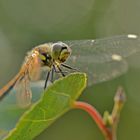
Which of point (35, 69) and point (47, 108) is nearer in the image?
point (47, 108)

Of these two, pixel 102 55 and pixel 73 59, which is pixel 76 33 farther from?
pixel 73 59

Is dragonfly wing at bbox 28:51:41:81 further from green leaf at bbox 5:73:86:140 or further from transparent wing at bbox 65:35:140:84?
green leaf at bbox 5:73:86:140

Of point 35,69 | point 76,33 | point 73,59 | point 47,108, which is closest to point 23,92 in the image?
point 35,69

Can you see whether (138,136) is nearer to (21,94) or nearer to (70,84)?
(21,94)

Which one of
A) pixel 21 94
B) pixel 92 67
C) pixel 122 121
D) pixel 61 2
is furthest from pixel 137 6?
pixel 21 94

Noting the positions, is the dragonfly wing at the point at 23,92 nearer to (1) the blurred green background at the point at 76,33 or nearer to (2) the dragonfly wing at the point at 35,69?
(2) the dragonfly wing at the point at 35,69

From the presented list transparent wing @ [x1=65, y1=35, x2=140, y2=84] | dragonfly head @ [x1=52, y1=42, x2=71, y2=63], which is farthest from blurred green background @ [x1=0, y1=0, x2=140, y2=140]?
dragonfly head @ [x1=52, y1=42, x2=71, y2=63]

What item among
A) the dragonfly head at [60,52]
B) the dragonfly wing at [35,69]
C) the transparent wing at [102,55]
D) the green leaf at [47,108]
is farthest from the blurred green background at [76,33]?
the green leaf at [47,108]
